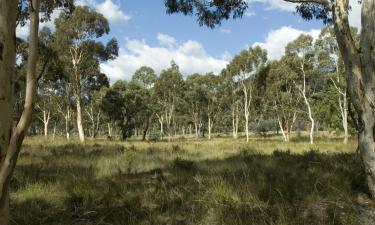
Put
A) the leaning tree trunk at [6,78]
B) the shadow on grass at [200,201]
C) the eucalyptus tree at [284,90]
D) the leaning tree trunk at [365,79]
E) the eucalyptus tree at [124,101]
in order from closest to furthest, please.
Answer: the leaning tree trunk at [6,78]
the shadow on grass at [200,201]
the leaning tree trunk at [365,79]
the eucalyptus tree at [284,90]
the eucalyptus tree at [124,101]

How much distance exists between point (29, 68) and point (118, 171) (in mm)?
6185

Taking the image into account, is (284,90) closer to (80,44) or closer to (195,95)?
(195,95)

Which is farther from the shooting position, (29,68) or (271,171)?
(271,171)

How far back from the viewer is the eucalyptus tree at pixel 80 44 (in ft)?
104

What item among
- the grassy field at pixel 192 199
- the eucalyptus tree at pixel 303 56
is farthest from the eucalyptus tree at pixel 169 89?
the grassy field at pixel 192 199

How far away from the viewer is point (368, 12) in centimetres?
576

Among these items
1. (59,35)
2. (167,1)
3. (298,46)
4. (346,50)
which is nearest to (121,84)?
(59,35)

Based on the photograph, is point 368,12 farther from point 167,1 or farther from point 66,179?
point 66,179

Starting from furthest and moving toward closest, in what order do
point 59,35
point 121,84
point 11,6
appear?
point 121,84 < point 59,35 < point 11,6

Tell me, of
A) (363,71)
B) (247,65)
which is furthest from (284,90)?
(363,71)

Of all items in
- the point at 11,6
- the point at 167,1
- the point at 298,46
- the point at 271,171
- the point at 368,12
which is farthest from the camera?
the point at 298,46

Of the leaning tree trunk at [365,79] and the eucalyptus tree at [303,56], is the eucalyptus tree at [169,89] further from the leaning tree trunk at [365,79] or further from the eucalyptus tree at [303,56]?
the leaning tree trunk at [365,79]

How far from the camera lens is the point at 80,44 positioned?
32.6 m

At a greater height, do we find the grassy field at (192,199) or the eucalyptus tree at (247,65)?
the eucalyptus tree at (247,65)
